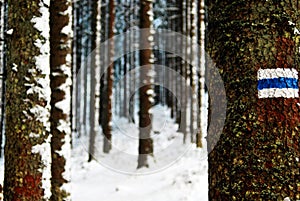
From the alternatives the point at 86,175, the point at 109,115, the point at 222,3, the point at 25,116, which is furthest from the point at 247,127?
the point at 109,115

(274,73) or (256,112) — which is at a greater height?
(274,73)

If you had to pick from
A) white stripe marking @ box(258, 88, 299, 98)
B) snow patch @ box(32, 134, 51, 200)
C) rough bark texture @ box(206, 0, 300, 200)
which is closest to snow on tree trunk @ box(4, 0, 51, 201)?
snow patch @ box(32, 134, 51, 200)

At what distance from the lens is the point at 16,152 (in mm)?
3977

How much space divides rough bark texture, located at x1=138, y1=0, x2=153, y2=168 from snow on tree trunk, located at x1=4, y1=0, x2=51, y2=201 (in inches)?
293

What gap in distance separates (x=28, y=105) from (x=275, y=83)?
2.51 meters

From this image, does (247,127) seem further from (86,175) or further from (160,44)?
(160,44)

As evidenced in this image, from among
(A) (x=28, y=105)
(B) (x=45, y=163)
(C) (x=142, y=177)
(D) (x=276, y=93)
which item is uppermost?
(D) (x=276, y=93)

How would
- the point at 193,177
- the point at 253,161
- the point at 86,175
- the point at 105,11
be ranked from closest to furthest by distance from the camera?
the point at 253,161, the point at 193,177, the point at 86,175, the point at 105,11

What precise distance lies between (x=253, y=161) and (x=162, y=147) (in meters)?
16.2

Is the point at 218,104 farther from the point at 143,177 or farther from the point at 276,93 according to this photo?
the point at 143,177

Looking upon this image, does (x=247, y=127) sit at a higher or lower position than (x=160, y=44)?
lower

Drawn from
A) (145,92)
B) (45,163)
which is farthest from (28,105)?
(145,92)

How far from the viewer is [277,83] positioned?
2.20 metres

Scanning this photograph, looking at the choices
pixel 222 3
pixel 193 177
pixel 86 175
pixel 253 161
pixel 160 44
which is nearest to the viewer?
pixel 253 161
